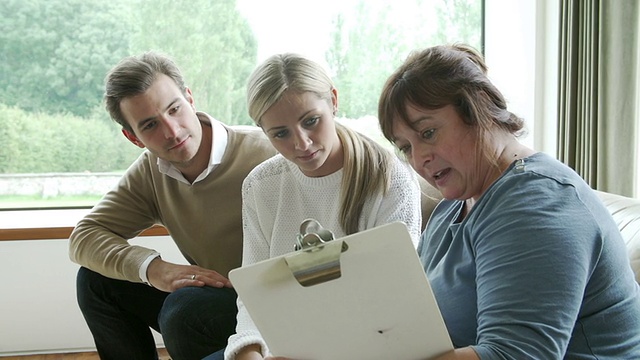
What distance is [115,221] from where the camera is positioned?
2498 millimetres

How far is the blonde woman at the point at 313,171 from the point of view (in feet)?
5.86

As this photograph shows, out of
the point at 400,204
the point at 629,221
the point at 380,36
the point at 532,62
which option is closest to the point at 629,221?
the point at 629,221

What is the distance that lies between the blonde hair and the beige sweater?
0.58 m

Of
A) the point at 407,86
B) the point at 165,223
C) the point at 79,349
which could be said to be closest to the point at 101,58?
the point at 79,349

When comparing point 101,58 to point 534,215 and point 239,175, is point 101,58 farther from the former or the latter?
point 534,215

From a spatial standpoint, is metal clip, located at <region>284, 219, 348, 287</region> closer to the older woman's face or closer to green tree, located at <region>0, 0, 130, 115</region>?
the older woman's face

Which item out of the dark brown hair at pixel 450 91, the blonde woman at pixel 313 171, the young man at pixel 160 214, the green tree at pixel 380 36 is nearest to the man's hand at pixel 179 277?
the young man at pixel 160 214

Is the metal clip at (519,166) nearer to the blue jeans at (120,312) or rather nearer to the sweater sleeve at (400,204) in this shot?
the sweater sleeve at (400,204)

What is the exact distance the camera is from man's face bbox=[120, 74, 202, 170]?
2295mm

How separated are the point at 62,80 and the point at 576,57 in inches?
86.3

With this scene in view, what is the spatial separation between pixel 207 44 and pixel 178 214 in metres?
1.52

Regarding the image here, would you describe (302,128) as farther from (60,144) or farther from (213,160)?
(60,144)

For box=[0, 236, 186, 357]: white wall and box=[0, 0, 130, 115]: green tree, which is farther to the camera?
box=[0, 0, 130, 115]: green tree

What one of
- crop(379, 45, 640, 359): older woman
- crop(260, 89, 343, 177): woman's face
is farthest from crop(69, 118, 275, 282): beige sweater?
crop(379, 45, 640, 359): older woman
